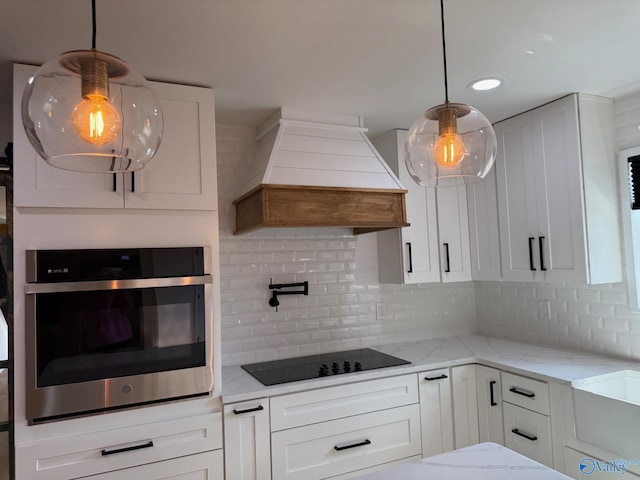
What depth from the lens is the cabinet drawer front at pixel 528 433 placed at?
2.44m

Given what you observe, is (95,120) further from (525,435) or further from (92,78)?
(525,435)

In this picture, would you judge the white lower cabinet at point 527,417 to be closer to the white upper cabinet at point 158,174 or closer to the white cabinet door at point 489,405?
the white cabinet door at point 489,405

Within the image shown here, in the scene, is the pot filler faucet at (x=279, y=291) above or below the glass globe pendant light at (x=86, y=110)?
below

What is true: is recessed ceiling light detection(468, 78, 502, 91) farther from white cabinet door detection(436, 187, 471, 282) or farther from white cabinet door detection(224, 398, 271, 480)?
white cabinet door detection(224, 398, 271, 480)

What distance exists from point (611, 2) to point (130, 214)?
2.14m

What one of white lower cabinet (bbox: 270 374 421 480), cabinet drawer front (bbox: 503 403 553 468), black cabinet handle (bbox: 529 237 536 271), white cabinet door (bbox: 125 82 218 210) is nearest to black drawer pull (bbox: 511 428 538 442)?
cabinet drawer front (bbox: 503 403 553 468)

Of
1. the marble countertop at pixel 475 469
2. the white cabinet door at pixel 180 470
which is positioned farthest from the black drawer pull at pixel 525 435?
the white cabinet door at pixel 180 470

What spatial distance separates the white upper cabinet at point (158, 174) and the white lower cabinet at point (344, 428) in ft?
3.84

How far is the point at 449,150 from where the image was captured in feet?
4.40

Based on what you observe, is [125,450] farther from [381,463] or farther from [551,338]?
[551,338]

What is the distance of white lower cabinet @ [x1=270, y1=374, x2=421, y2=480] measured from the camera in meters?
2.35

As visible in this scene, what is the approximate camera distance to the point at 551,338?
3.11 meters

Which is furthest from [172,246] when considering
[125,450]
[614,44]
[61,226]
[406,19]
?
[614,44]

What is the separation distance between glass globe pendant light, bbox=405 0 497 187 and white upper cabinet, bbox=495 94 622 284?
5.16 ft
